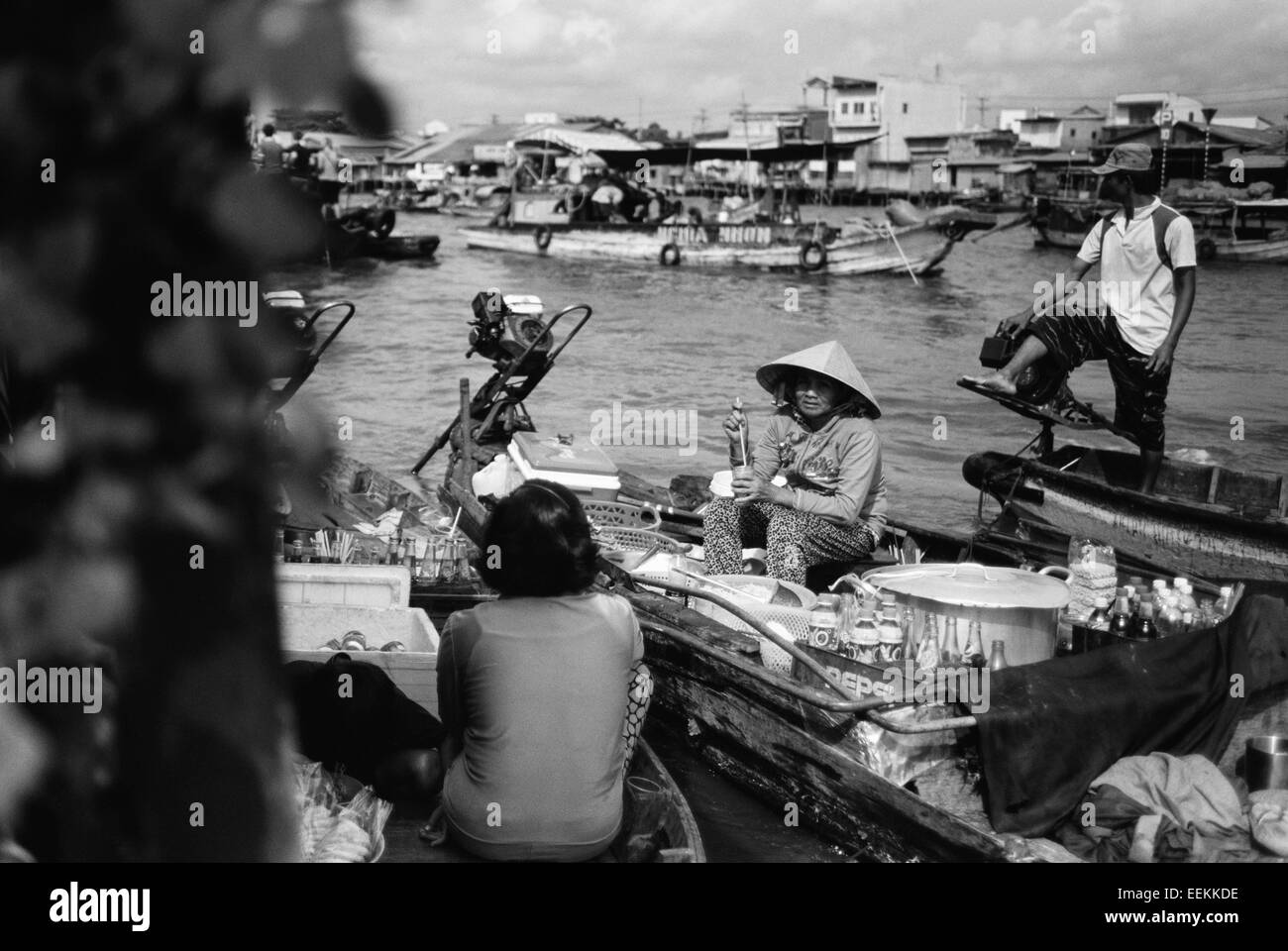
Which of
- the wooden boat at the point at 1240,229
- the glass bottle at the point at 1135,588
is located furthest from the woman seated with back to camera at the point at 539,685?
the wooden boat at the point at 1240,229

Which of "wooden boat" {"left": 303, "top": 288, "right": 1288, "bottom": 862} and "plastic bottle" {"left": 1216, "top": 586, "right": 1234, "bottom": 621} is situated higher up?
"plastic bottle" {"left": 1216, "top": 586, "right": 1234, "bottom": 621}

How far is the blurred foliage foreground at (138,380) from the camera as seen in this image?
1.04 metres

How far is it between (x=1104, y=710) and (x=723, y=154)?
30.2 meters

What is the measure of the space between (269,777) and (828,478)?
4132mm

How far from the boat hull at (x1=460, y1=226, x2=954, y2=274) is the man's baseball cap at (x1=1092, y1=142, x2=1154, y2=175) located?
72.4ft

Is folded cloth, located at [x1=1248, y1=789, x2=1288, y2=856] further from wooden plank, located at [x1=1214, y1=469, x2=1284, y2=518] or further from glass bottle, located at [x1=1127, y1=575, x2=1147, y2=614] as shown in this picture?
wooden plank, located at [x1=1214, y1=469, x2=1284, y2=518]

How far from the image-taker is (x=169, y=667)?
117 centimetres

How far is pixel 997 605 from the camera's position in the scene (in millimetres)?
3910

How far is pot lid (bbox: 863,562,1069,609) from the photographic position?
13.0 ft

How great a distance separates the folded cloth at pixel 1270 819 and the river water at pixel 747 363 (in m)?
1.18

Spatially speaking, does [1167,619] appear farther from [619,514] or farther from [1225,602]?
[619,514]

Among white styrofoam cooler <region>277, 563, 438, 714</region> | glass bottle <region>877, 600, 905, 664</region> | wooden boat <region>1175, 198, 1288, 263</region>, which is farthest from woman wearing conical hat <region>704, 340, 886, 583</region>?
wooden boat <region>1175, 198, 1288, 263</region>

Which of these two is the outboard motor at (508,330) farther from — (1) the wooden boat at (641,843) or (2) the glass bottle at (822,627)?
(1) the wooden boat at (641,843)
